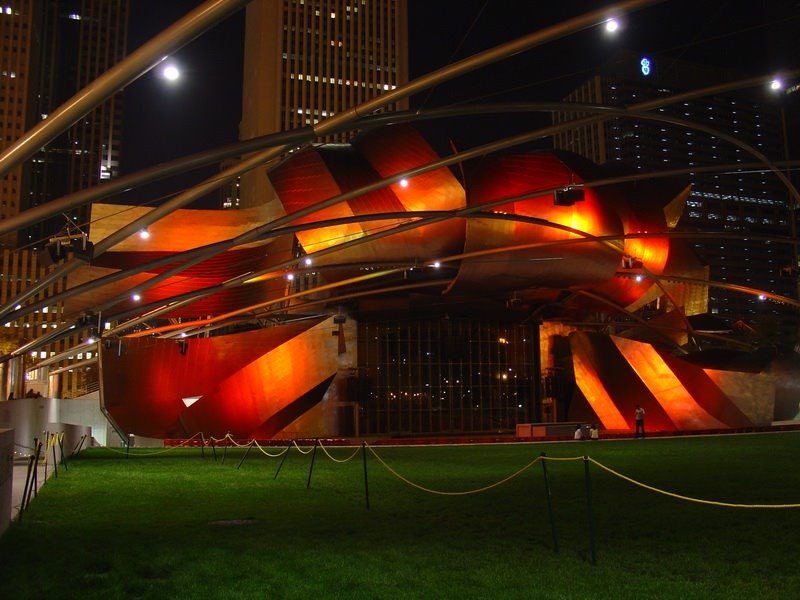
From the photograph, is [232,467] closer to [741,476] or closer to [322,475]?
[322,475]

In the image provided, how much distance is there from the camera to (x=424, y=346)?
40938 mm

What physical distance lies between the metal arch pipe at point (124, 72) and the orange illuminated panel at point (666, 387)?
32.3 m

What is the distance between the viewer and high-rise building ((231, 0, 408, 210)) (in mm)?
96000

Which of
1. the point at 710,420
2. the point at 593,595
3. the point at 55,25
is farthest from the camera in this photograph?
the point at 55,25

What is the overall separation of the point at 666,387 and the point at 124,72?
107ft

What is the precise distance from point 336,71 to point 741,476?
9232 cm

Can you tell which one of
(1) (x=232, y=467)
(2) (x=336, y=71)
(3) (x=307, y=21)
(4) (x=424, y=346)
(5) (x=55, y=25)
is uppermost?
(5) (x=55, y=25)

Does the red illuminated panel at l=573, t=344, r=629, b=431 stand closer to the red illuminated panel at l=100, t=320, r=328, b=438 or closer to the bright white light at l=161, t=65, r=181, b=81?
the red illuminated panel at l=100, t=320, r=328, b=438

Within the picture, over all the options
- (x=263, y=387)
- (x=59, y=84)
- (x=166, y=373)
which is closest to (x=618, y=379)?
(x=263, y=387)

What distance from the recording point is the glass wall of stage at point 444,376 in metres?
39.8

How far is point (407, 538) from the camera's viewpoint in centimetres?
893

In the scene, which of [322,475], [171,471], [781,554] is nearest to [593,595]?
[781,554]

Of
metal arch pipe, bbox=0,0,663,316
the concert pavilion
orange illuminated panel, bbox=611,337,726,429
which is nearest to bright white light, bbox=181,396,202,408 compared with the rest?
the concert pavilion

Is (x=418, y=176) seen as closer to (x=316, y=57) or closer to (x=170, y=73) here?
(x=170, y=73)
